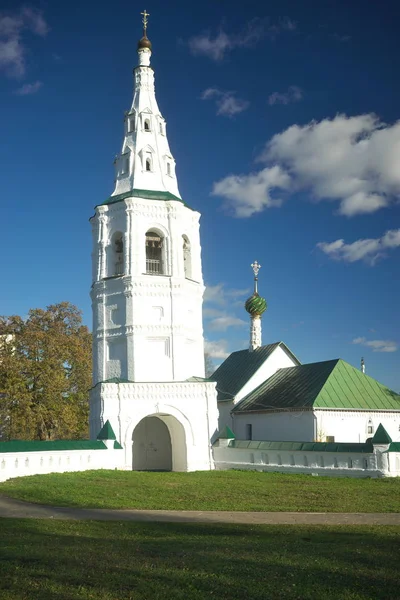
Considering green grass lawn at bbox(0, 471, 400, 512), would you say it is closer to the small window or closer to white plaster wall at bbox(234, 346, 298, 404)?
the small window

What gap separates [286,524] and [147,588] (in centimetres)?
549

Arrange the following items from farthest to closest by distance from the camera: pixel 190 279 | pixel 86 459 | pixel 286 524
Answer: pixel 190 279, pixel 86 459, pixel 286 524

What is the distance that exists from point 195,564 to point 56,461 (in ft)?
45.7

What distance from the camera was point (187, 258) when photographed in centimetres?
2731

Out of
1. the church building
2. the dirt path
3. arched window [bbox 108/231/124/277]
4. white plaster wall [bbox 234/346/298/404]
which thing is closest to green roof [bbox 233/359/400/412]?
the church building

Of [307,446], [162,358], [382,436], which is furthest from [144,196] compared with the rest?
[382,436]

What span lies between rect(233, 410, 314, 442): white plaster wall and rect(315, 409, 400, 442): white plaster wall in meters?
0.40

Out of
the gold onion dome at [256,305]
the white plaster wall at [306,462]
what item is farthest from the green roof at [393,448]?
the gold onion dome at [256,305]

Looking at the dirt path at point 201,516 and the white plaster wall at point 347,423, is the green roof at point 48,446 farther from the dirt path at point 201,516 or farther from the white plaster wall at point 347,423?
the white plaster wall at point 347,423

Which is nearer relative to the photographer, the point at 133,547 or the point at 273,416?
the point at 133,547

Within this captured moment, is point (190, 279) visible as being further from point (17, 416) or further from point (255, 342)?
point (17, 416)

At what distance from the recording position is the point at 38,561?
7148 millimetres

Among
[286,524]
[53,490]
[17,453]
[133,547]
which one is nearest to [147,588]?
[133,547]

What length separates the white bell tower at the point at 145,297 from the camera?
24797 mm
